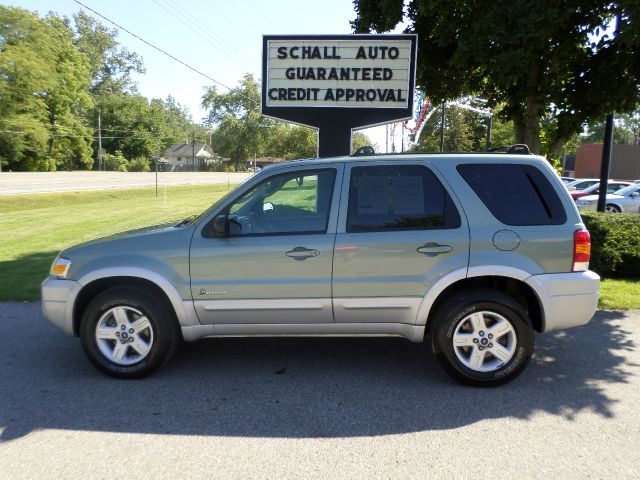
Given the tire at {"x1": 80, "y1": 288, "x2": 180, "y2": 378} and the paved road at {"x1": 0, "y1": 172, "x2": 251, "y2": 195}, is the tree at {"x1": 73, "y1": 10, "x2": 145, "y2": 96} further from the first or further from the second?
the tire at {"x1": 80, "y1": 288, "x2": 180, "y2": 378}

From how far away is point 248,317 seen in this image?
13.6ft

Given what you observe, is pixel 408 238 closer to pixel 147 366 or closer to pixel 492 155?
pixel 492 155

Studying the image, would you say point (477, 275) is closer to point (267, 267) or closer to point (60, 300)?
Result: point (267, 267)

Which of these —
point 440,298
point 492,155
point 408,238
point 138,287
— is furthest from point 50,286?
point 492,155

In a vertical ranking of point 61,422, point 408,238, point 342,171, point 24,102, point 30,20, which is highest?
point 30,20

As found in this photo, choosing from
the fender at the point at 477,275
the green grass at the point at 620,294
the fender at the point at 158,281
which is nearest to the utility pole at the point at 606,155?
the green grass at the point at 620,294

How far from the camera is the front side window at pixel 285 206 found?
13.6ft

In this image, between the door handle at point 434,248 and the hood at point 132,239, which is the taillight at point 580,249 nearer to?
the door handle at point 434,248

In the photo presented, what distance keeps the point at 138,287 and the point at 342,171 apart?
1944 mm

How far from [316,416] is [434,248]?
156 cm

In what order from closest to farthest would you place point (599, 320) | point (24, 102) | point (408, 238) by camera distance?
point (408, 238), point (599, 320), point (24, 102)

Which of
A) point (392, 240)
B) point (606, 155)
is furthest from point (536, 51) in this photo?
point (392, 240)

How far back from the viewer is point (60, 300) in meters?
4.18

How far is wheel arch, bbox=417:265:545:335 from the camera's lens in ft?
13.0
